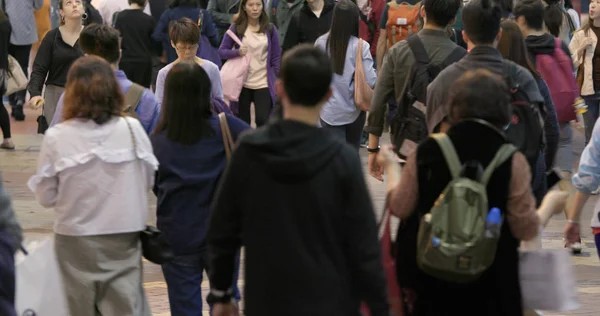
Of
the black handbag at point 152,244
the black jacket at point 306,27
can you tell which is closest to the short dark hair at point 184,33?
the black handbag at point 152,244

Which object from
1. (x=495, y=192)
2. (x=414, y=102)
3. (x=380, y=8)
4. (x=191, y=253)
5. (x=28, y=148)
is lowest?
(x=28, y=148)

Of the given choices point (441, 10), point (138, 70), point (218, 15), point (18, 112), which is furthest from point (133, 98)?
point (18, 112)

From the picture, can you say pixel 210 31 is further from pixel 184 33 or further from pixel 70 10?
pixel 184 33

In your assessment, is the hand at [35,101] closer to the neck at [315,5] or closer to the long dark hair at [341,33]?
the long dark hair at [341,33]

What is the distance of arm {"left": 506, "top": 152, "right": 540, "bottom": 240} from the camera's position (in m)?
4.80

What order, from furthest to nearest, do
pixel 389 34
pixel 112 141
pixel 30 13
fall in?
pixel 30 13
pixel 389 34
pixel 112 141

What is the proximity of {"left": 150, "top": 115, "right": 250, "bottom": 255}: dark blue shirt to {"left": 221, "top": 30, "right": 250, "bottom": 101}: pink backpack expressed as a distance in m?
5.67

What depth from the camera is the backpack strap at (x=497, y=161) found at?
15.6 feet

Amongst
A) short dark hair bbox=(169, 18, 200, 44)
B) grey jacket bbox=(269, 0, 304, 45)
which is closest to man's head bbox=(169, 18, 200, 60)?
short dark hair bbox=(169, 18, 200, 44)

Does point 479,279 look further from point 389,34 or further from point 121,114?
point 389,34

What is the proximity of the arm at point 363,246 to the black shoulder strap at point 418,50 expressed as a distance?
2.94 metres

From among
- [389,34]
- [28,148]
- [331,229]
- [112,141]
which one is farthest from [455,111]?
[28,148]

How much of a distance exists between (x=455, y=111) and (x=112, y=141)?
168 cm

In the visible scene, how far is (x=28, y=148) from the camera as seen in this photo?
46.5 ft
